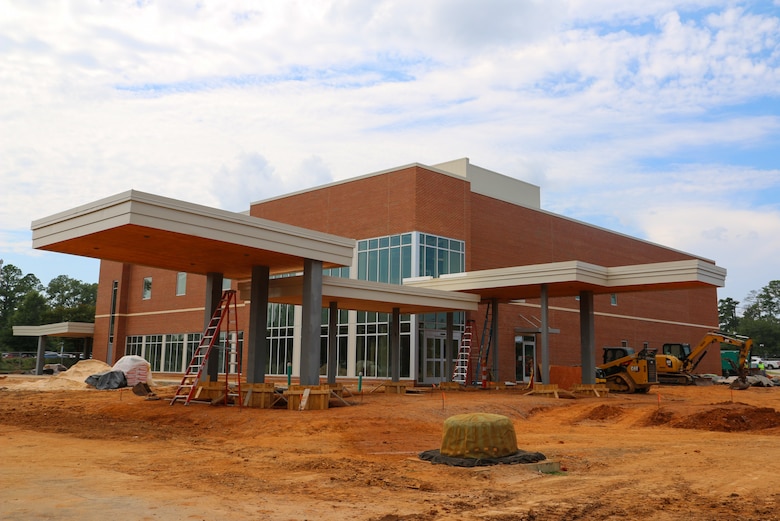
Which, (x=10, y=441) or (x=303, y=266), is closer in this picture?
(x=10, y=441)

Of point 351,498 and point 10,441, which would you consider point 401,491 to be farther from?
point 10,441

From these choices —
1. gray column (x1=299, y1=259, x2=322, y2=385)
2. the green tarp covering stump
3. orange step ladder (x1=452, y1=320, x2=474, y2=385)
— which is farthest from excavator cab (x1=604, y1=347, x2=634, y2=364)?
the green tarp covering stump

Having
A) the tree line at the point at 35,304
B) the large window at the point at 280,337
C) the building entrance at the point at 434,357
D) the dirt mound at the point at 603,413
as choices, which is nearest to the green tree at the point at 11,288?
the tree line at the point at 35,304

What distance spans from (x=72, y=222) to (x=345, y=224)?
2391cm

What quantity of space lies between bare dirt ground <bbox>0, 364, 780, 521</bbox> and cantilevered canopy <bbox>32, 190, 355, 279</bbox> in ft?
16.3

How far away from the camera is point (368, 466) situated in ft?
41.2

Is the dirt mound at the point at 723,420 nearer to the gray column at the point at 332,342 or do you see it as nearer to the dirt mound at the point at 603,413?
the dirt mound at the point at 603,413

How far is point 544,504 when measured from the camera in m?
9.12

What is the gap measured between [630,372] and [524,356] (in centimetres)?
1051

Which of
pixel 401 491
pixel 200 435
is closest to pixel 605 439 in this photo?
pixel 401 491

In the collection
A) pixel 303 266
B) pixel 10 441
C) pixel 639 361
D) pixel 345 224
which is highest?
pixel 345 224

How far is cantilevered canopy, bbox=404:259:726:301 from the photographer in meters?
27.6

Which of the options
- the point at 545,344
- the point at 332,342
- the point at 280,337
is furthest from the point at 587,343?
the point at 280,337

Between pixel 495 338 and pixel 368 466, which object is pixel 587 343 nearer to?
pixel 495 338
